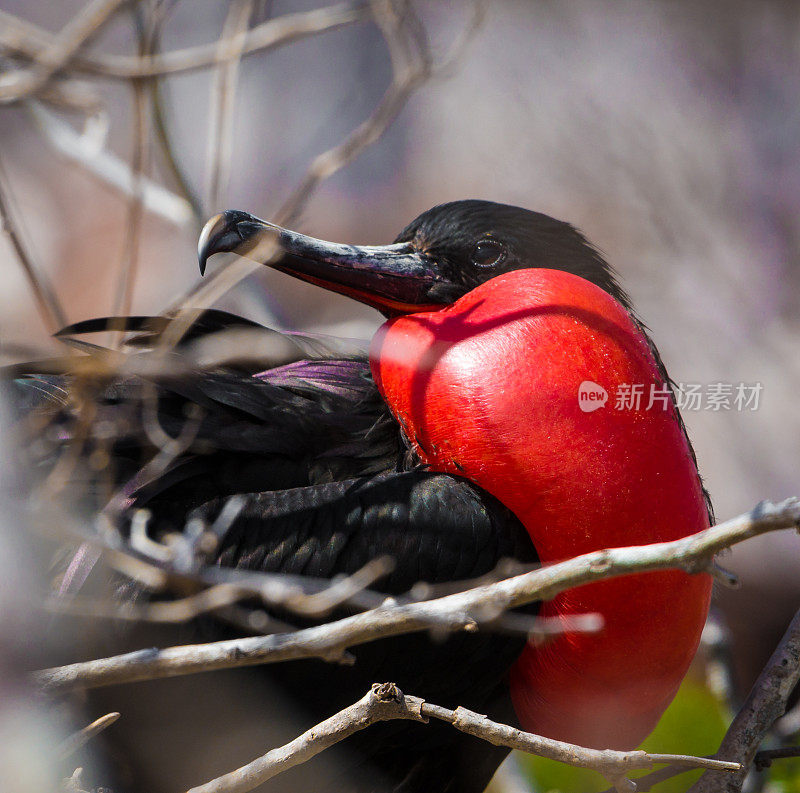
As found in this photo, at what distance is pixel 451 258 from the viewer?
1.62m

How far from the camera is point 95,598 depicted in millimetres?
1339

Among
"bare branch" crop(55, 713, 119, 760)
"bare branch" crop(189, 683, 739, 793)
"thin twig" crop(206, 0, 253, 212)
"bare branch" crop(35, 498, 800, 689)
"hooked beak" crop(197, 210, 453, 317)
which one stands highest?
"thin twig" crop(206, 0, 253, 212)

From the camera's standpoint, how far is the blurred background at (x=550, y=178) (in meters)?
3.08

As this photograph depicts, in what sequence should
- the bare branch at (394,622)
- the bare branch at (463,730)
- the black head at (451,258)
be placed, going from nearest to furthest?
1. the bare branch at (394,622)
2. the bare branch at (463,730)
3. the black head at (451,258)

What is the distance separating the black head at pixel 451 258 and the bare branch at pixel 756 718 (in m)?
0.60

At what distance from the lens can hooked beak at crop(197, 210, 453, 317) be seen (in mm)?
1440

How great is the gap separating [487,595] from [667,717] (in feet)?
4.68

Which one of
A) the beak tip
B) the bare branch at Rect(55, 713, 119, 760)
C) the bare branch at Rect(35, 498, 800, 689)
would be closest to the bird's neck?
the beak tip

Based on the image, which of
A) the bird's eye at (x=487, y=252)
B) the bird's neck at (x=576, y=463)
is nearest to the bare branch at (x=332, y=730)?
the bird's neck at (x=576, y=463)

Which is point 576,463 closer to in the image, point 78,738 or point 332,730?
point 332,730

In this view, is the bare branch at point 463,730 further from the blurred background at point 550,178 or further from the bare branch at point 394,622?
the blurred background at point 550,178

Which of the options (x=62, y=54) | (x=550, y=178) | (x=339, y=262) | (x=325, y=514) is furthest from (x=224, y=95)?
(x=550, y=178)

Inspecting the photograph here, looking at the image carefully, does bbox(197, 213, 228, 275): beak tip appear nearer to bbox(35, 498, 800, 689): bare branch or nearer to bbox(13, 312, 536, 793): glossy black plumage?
bbox(13, 312, 536, 793): glossy black plumage

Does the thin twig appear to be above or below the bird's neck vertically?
above
